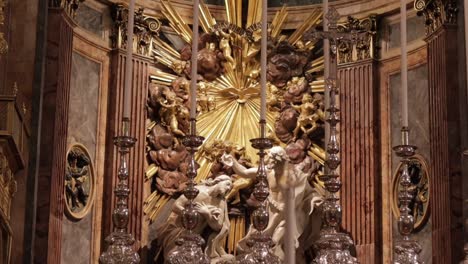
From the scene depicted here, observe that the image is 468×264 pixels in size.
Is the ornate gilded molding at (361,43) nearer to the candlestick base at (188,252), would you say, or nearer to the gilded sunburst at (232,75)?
the gilded sunburst at (232,75)

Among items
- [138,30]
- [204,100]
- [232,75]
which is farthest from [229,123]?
[138,30]

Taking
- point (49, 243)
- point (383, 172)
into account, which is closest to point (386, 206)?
point (383, 172)

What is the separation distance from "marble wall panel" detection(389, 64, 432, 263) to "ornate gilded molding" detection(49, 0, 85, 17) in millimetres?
3632

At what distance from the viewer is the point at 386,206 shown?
11.6 meters

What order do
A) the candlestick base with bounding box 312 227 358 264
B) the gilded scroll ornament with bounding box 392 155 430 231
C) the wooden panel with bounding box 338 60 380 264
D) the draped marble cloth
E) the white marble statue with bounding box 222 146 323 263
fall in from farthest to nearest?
the wooden panel with bounding box 338 60 380 264, the gilded scroll ornament with bounding box 392 155 430 231, the draped marble cloth, the white marble statue with bounding box 222 146 323 263, the candlestick base with bounding box 312 227 358 264

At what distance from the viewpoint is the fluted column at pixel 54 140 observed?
10.2 m

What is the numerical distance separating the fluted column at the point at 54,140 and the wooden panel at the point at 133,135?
0.97 m

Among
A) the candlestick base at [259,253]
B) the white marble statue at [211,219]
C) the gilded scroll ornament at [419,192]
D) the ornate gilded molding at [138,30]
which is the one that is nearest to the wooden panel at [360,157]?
the gilded scroll ornament at [419,192]

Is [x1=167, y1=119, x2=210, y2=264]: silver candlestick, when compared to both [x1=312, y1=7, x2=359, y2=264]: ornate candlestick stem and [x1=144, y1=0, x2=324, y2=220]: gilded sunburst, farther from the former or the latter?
[x1=144, y1=0, x2=324, y2=220]: gilded sunburst

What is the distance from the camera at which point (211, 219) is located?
436 inches

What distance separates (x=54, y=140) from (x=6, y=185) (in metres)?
1.25

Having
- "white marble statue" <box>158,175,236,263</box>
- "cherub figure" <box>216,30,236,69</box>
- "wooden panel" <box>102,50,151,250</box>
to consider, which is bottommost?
"white marble statue" <box>158,175,236,263</box>

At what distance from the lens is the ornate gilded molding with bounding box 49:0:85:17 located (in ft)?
35.4

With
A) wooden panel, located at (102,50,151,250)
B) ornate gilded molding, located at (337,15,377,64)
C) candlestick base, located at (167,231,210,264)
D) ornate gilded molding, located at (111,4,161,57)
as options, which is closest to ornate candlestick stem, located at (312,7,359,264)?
candlestick base, located at (167,231,210,264)
